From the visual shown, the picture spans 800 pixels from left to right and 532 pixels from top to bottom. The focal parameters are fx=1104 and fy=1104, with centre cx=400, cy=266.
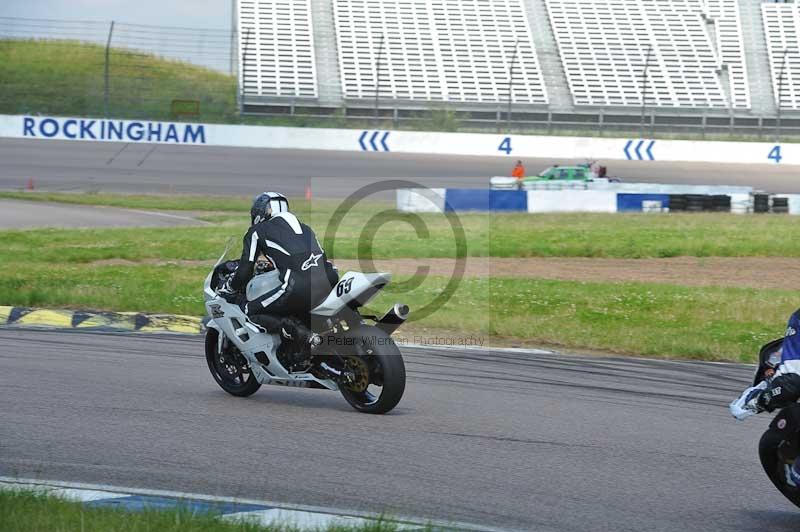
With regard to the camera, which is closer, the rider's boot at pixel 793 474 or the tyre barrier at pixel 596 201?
the rider's boot at pixel 793 474

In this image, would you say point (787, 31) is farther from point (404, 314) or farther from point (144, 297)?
point (404, 314)

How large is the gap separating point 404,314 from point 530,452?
1288 mm

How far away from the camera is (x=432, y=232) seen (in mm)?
24875

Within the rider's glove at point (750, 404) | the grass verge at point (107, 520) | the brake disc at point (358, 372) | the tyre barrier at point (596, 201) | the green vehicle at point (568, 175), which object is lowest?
the grass verge at point (107, 520)

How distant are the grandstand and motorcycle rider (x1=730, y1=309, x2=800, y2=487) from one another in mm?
41975

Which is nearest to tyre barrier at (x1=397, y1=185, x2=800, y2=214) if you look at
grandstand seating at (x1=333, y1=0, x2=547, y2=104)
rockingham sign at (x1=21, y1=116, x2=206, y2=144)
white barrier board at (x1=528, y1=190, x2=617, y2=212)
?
white barrier board at (x1=528, y1=190, x2=617, y2=212)

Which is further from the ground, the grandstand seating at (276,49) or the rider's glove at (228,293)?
the grandstand seating at (276,49)

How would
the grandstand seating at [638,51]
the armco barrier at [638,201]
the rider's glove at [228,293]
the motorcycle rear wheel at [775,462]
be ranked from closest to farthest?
the motorcycle rear wheel at [775,462] < the rider's glove at [228,293] < the armco barrier at [638,201] < the grandstand seating at [638,51]

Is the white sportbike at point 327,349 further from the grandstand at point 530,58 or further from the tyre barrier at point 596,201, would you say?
the grandstand at point 530,58

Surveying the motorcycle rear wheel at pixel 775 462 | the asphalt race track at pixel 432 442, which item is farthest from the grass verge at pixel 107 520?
the motorcycle rear wheel at pixel 775 462

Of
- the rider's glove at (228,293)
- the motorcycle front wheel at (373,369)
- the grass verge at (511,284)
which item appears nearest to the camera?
the motorcycle front wheel at (373,369)

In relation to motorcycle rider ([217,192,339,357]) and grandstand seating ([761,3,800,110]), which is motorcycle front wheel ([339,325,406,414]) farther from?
grandstand seating ([761,3,800,110])

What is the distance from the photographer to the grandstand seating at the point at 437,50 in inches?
1972

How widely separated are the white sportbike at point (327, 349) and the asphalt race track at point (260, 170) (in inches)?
961
